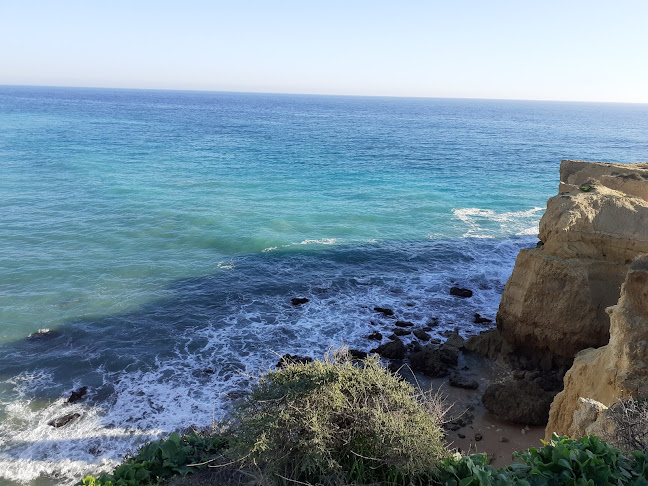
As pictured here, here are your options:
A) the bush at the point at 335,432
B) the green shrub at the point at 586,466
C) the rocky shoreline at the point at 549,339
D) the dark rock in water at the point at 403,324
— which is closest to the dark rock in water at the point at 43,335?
the rocky shoreline at the point at 549,339

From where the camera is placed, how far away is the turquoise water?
1898cm

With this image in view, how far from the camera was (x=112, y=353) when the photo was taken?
71.8 feet

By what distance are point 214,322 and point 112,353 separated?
198 inches

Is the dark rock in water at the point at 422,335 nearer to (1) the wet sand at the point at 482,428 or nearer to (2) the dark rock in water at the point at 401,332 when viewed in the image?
(2) the dark rock in water at the point at 401,332

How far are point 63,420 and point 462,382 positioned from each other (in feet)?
50.8

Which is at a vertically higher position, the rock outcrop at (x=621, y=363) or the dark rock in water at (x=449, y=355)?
the rock outcrop at (x=621, y=363)

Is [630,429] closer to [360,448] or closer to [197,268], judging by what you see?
[360,448]

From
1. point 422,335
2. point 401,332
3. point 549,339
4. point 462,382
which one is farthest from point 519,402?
point 401,332

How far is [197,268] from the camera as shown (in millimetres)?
30688

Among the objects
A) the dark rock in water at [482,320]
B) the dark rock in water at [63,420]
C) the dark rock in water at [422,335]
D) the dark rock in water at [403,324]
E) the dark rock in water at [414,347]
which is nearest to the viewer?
the dark rock in water at [63,420]

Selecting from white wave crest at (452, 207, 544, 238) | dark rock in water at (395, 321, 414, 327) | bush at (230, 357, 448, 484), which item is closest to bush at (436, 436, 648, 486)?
bush at (230, 357, 448, 484)

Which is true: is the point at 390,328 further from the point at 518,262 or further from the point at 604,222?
the point at 604,222

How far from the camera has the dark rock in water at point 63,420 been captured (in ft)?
57.0

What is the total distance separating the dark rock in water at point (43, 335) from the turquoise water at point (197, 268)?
110mm
